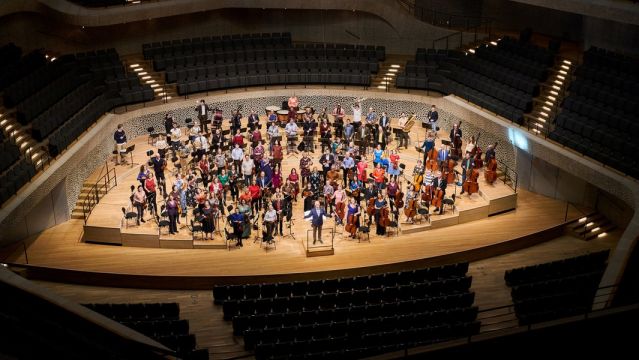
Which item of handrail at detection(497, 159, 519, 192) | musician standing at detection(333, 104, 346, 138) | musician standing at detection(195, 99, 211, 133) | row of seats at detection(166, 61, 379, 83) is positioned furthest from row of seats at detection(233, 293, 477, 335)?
row of seats at detection(166, 61, 379, 83)

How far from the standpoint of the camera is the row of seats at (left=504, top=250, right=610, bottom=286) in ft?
57.3

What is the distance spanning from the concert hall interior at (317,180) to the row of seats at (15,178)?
0.06 m

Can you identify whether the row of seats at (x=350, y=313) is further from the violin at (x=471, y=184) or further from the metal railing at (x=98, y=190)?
the metal railing at (x=98, y=190)

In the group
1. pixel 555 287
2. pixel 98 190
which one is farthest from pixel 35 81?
pixel 555 287

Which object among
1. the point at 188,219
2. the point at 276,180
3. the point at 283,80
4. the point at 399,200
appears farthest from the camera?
the point at 283,80

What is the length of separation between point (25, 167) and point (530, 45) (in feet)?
55.4

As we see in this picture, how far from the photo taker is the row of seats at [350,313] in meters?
15.7

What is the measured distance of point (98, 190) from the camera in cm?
2222

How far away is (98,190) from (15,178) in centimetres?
320

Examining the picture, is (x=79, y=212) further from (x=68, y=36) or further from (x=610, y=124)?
(x=610, y=124)

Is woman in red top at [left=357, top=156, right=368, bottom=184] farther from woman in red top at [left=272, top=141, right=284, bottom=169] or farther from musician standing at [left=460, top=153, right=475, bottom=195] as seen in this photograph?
musician standing at [left=460, top=153, right=475, bottom=195]

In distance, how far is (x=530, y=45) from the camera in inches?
1048

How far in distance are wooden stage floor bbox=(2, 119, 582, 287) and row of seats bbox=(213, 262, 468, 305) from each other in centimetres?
104

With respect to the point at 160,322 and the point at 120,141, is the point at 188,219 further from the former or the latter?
the point at 160,322
